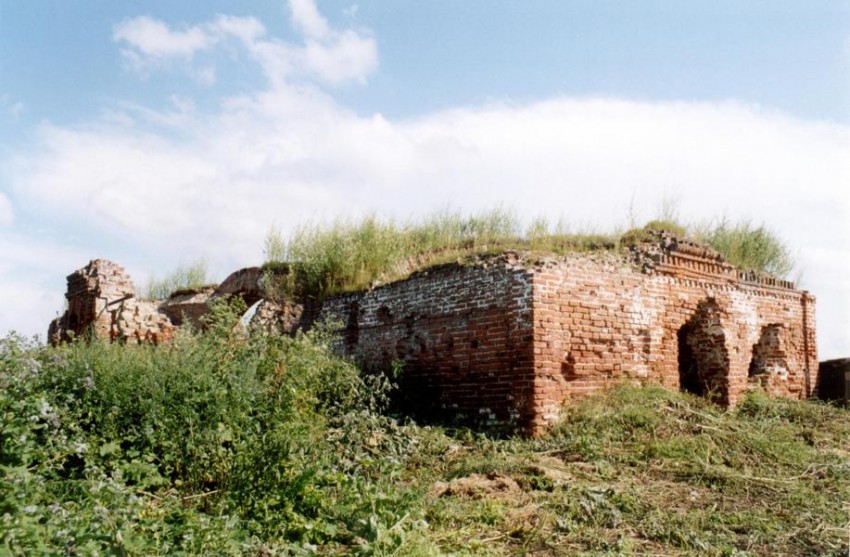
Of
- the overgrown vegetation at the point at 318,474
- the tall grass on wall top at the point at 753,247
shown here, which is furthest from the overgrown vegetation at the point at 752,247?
the overgrown vegetation at the point at 318,474

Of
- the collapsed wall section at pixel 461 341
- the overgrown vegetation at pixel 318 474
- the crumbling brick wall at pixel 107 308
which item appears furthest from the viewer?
the crumbling brick wall at pixel 107 308

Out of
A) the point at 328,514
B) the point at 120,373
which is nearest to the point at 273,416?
the point at 328,514

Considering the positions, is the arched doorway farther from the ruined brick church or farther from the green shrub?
the green shrub

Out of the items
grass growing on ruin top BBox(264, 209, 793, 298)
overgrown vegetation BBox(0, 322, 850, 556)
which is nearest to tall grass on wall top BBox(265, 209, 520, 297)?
grass growing on ruin top BBox(264, 209, 793, 298)

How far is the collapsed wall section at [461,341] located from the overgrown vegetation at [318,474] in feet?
2.27

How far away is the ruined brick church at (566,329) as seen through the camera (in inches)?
338

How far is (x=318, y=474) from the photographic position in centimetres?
580

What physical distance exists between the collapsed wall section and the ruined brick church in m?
0.02

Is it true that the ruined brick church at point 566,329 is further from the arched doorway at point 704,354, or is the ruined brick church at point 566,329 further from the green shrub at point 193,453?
the green shrub at point 193,453

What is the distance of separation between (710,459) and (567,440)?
5.02 feet

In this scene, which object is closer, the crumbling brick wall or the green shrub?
the green shrub

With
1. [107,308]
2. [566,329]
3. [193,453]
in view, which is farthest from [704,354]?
[107,308]

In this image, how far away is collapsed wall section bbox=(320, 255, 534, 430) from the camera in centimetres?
854

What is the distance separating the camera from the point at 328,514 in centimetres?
551
